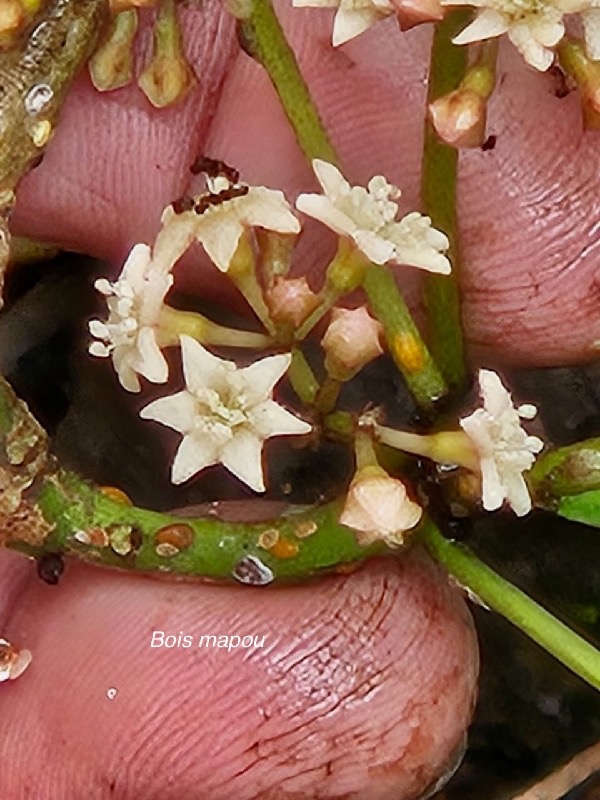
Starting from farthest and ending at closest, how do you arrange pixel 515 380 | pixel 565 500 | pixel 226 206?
pixel 515 380 → pixel 565 500 → pixel 226 206

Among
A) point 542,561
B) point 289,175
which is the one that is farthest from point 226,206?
point 542,561

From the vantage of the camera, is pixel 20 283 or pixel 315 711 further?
pixel 20 283

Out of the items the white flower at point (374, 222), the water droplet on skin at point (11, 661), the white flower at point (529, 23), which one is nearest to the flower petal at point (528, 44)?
the white flower at point (529, 23)

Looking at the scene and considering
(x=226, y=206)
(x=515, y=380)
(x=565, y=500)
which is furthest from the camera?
(x=515, y=380)

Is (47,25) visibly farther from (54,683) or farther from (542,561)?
(542,561)

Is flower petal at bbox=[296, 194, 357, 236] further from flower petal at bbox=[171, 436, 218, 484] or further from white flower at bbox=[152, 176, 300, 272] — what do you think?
flower petal at bbox=[171, 436, 218, 484]

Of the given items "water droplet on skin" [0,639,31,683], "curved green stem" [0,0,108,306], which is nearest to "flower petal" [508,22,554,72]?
"curved green stem" [0,0,108,306]
